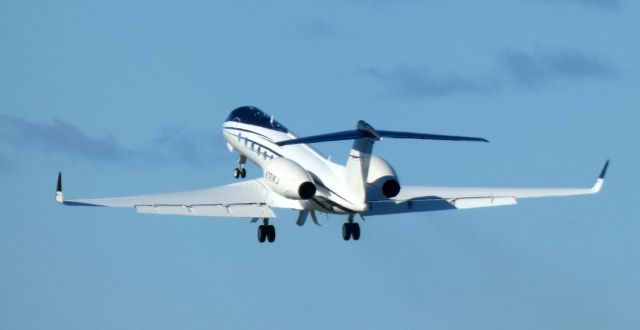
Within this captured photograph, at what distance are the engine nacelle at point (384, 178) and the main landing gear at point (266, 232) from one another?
7751 millimetres

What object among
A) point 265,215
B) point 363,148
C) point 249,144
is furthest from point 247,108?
point 363,148

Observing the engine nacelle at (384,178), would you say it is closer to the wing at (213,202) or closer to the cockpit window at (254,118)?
the wing at (213,202)

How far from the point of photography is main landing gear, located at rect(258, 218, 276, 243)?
73250mm

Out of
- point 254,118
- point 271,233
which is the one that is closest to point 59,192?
point 271,233

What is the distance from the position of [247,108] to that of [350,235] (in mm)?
14591

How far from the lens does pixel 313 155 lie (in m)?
71.4

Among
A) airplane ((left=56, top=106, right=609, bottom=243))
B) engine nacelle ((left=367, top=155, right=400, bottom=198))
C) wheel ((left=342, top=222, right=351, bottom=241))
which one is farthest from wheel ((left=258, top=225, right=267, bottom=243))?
engine nacelle ((left=367, top=155, right=400, bottom=198))

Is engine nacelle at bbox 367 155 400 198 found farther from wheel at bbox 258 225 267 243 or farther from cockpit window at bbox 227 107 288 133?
cockpit window at bbox 227 107 288 133

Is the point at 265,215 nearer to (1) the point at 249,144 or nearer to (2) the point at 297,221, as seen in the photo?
(2) the point at 297,221

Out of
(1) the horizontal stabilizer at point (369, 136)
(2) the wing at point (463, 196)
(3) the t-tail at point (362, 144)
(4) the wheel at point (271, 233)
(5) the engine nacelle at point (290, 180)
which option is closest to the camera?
(1) the horizontal stabilizer at point (369, 136)

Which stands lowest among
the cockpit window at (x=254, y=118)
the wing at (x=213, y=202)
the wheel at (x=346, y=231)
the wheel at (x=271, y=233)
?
the wheel at (x=346, y=231)

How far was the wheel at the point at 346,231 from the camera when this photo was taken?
228 feet

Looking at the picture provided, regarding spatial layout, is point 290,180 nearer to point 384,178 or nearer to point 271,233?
point 384,178

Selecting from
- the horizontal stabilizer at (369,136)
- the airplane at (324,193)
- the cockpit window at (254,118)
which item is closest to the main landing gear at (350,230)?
the airplane at (324,193)
